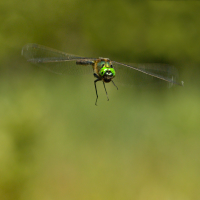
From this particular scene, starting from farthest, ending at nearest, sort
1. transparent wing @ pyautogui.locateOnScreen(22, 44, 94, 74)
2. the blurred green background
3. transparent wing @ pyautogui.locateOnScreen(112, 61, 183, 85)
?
the blurred green background < transparent wing @ pyautogui.locateOnScreen(112, 61, 183, 85) < transparent wing @ pyautogui.locateOnScreen(22, 44, 94, 74)

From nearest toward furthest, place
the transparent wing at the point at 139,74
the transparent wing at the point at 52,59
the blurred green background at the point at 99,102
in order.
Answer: the transparent wing at the point at 52,59
the transparent wing at the point at 139,74
the blurred green background at the point at 99,102

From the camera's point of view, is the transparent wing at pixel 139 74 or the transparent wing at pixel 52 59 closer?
the transparent wing at pixel 52 59

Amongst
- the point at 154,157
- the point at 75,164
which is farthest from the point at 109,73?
the point at 154,157

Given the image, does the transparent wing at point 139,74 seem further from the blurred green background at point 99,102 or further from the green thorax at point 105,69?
the blurred green background at point 99,102

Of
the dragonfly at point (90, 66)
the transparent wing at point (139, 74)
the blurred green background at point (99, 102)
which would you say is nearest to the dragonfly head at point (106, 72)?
the dragonfly at point (90, 66)

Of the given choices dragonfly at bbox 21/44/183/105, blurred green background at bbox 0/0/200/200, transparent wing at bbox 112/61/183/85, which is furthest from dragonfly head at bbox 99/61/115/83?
blurred green background at bbox 0/0/200/200

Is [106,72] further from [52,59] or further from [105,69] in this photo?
[52,59]

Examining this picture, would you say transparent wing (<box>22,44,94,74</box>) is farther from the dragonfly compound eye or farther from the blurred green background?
the blurred green background
